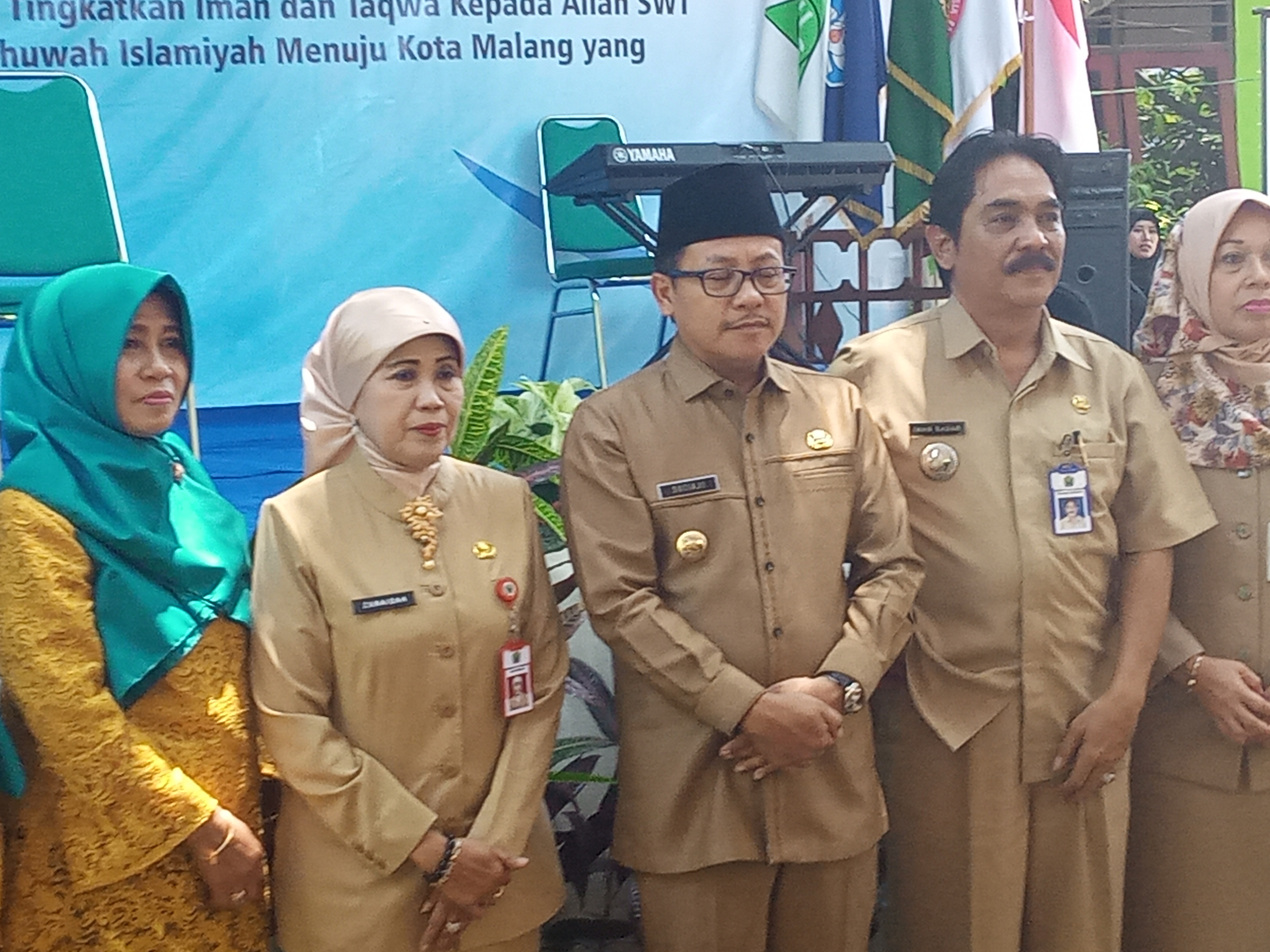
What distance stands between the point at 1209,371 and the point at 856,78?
2.03 m

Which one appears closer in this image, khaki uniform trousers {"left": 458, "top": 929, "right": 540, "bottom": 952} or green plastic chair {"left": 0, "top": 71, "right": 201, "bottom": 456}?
khaki uniform trousers {"left": 458, "top": 929, "right": 540, "bottom": 952}

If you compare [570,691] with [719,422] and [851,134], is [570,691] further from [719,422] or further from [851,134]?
[851,134]

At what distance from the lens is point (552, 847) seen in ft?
6.86

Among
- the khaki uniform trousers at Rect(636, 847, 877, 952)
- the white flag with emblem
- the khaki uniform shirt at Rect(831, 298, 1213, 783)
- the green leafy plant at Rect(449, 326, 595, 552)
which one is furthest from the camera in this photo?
the white flag with emblem

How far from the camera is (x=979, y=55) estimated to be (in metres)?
4.11

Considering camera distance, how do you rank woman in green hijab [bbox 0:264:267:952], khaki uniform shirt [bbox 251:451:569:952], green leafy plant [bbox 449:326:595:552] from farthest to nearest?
green leafy plant [bbox 449:326:595:552] → khaki uniform shirt [bbox 251:451:569:952] → woman in green hijab [bbox 0:264:267:952]

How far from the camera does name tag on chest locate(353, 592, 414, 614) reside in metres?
1.90

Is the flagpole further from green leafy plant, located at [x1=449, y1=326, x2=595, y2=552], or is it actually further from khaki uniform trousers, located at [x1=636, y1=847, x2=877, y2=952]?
khaki uniform trousers, located at [x1=636, y1=847, x2=877, y2=952]

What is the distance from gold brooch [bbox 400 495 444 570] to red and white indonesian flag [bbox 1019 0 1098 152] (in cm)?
305

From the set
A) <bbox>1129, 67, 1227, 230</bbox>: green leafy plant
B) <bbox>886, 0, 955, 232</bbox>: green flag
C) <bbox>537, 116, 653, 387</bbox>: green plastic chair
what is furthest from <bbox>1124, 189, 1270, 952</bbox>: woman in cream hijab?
<bbox>1129, 67, 1227, 230</bbox>: green leafy plant

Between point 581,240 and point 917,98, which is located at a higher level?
point 917,98

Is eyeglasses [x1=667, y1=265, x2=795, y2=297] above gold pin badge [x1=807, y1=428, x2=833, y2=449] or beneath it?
above

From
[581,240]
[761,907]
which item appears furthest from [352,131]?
[761,907]

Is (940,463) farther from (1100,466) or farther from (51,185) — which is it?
(51,185)
